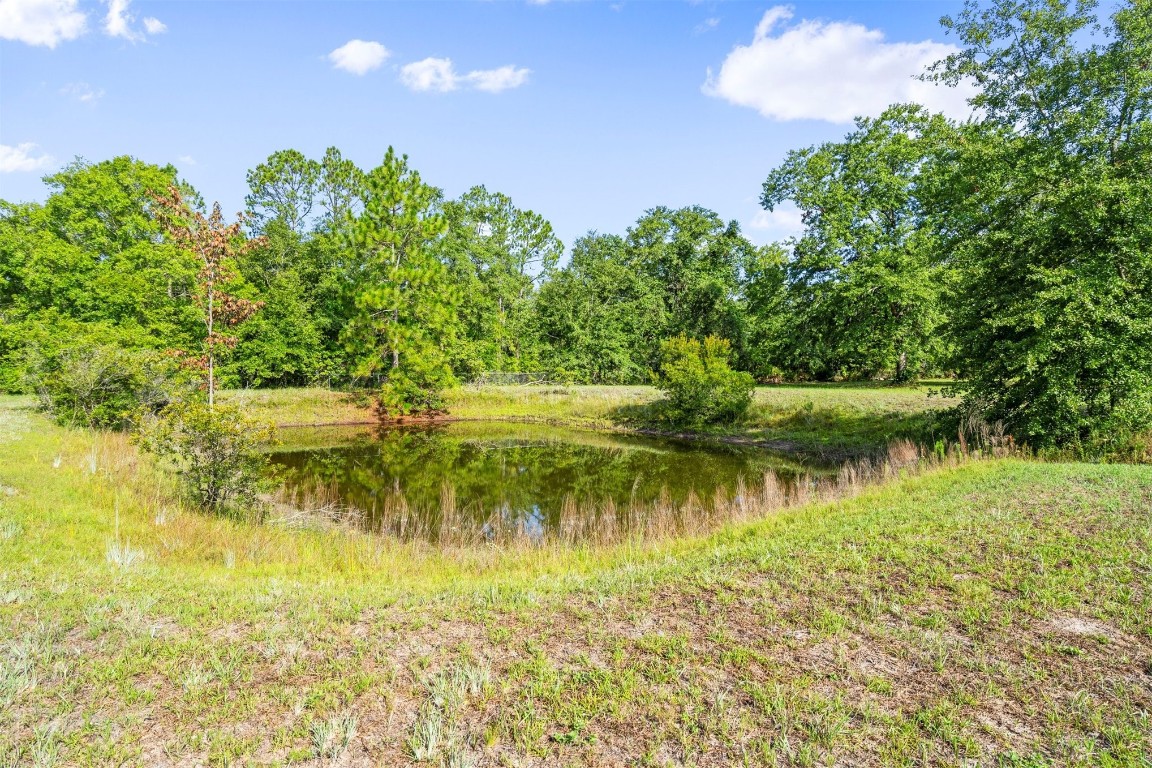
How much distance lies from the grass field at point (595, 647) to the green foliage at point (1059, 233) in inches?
228

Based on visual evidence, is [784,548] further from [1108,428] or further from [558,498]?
[1108,428]

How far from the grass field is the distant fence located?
1079 inches

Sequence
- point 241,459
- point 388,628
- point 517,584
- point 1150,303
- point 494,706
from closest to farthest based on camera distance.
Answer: point 494,706 < point 388,628 < point 517,584 < point 241,459 < point 1150,303

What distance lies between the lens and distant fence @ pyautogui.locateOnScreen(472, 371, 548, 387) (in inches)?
1383

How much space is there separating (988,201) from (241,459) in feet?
62.9

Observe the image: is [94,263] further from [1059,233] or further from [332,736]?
[1059,233]

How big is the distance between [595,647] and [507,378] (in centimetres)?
3247

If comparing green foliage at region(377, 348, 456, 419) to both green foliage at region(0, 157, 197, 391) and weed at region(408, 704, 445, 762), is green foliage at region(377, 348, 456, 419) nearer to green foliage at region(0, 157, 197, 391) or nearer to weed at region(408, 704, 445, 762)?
green foliage at region(0, 157, 197, 391)

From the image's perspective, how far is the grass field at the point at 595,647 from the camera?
3.24m

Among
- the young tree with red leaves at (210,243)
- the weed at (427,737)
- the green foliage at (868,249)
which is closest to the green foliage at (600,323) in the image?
the green foliage at (868,249)

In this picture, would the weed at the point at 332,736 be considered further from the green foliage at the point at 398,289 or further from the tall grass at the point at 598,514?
the green foliage at the point at 398,289

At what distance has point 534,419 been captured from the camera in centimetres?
Result: 3092

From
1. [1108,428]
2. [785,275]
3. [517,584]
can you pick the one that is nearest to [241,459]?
[517,584]

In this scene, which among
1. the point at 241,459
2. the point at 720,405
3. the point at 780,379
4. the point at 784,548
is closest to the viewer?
the point at 784,548
